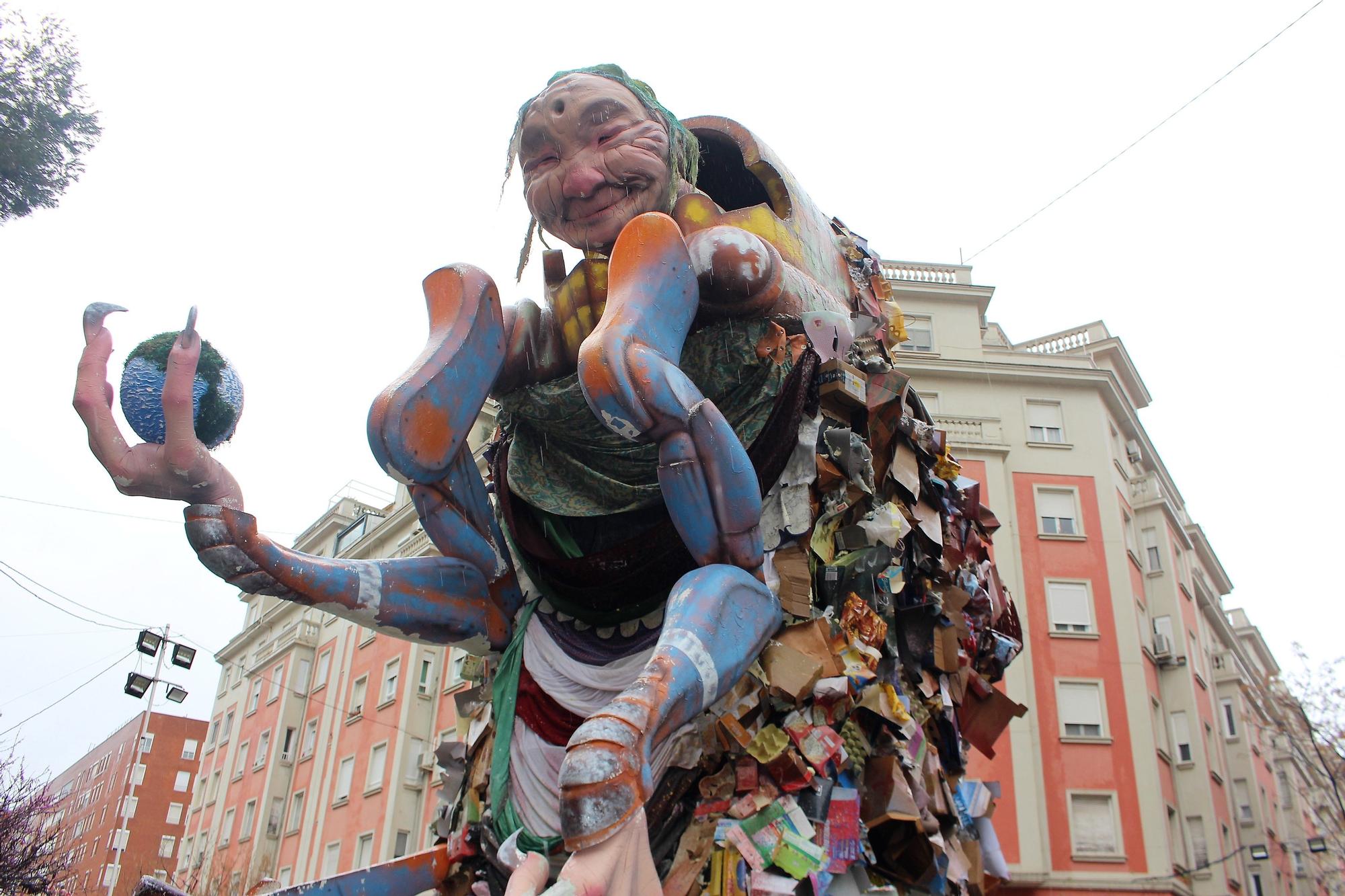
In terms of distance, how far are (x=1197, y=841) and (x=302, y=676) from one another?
71.7 ft

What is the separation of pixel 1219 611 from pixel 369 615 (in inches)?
1243

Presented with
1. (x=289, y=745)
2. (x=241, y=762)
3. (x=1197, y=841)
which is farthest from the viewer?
(x=241, y=762)

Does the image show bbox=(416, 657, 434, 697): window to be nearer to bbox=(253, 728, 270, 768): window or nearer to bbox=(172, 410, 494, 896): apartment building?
bbox=(172, 410, 494, 896): apartment building

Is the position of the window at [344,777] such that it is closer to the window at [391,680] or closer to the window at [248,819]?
the window at [391,680]

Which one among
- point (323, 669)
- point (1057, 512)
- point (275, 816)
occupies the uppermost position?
point (1057, 512)

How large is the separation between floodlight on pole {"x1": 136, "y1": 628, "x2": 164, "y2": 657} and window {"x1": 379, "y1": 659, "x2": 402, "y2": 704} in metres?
9.16

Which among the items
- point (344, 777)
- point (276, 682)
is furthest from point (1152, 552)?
point (276, 682)

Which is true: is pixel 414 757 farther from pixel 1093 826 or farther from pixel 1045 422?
pixel 1045 422

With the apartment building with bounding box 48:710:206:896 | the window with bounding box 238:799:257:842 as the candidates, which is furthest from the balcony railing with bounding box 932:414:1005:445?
the apartment building with bounding box 48:710:206:896

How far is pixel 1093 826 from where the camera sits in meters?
20.1

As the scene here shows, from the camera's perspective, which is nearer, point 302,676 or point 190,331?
point 190,331

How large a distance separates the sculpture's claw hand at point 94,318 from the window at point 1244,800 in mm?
29517

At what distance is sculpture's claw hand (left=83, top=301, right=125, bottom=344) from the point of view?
353cm

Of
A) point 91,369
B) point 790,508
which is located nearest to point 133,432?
point 91,369
